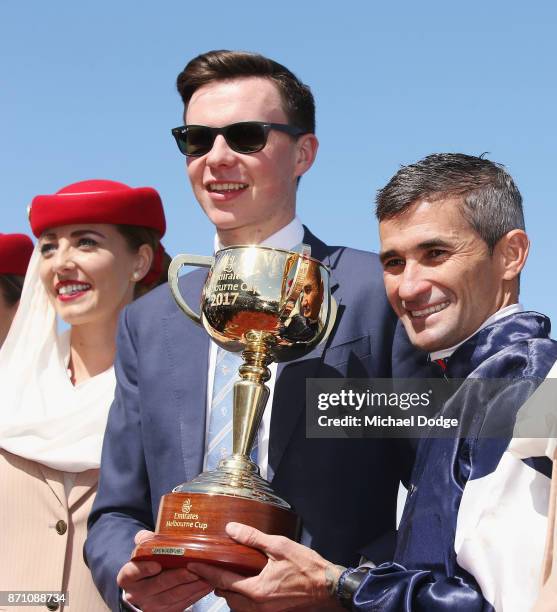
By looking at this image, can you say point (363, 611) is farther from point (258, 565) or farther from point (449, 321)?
point (449, 321)

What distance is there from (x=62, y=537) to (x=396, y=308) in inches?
98.1

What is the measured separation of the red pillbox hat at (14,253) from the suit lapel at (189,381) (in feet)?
8.82

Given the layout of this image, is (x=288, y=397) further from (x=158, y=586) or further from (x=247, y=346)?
(x=158, y=586)

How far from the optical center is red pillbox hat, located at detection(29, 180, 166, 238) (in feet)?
21.5

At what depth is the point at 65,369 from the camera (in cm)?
662

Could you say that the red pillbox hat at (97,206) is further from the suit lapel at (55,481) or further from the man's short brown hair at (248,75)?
the suit lapel at (55,481)

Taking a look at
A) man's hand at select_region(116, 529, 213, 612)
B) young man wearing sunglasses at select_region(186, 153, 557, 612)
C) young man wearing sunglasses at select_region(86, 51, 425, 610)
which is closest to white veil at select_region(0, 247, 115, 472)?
young man wearing sunglasses at select_region(86, 51, 425, 610)

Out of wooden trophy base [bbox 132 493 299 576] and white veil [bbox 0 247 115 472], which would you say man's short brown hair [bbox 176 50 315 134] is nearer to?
white veil [bbox 0 247 115 472]

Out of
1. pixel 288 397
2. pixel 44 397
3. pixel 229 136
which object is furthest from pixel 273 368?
pixel 44 397

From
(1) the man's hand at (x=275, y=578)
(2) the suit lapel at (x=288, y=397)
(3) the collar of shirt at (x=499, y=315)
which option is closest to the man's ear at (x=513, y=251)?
(3) the collar of shirt at (x=499, y=315)

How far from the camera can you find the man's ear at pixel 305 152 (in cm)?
556

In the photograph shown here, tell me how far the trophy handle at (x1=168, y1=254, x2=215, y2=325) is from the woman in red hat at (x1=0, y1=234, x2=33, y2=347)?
126 inches

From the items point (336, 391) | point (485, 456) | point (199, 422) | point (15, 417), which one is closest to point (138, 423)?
point (199, 422)

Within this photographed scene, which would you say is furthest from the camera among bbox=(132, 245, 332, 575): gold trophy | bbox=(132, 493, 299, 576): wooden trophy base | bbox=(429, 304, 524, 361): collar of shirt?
bbox=(429, 304, 524, 361): collar of shirt
